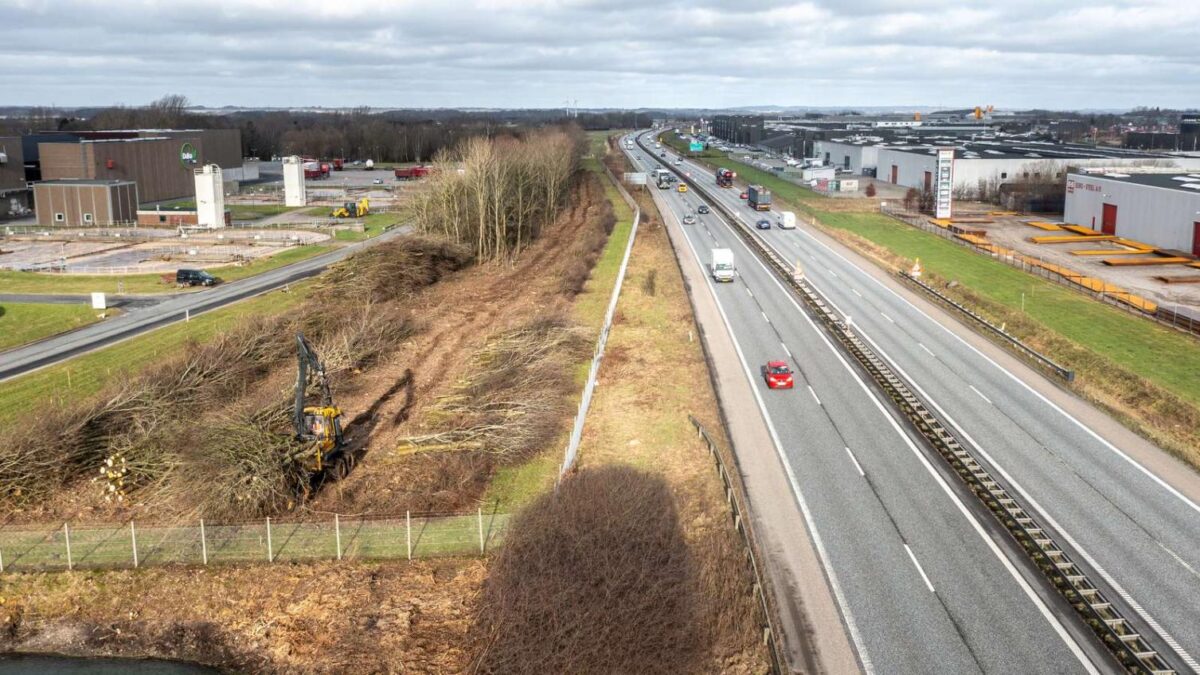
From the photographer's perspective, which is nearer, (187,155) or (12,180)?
(12,180)

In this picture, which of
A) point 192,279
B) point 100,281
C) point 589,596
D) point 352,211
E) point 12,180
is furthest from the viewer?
point 12,180

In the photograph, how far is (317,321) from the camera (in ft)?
164

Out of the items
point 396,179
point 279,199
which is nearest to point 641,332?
point 279,199

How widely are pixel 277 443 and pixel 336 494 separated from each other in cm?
243

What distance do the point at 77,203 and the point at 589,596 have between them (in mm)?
98621

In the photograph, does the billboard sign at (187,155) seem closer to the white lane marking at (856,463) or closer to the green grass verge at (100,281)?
the green grass verge at (100,281)

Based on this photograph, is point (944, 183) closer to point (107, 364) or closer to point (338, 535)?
point (107, 364)

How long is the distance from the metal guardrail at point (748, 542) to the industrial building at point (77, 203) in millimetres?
85339

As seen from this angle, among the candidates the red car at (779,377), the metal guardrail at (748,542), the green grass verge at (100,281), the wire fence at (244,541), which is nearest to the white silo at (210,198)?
the green grass verge at (100,281)

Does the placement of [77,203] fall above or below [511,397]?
above

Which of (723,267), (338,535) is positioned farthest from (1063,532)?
(723,267)

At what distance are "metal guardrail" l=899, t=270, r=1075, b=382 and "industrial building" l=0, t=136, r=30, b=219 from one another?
98131 mm

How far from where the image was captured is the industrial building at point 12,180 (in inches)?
4350

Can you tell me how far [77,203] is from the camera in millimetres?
100562
